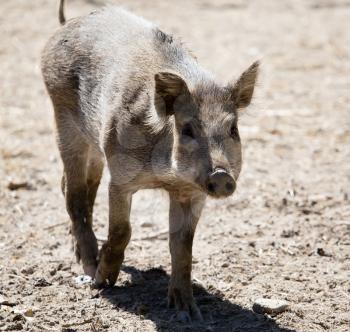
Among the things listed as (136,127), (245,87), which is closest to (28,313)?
(136,127)

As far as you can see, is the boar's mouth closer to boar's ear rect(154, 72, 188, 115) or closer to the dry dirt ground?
boar's ear rect(154, 72, 188, 115)

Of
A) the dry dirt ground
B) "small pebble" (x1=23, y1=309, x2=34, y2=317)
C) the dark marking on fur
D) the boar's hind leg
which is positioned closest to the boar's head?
the dry dirt ground

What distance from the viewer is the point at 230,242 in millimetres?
6242

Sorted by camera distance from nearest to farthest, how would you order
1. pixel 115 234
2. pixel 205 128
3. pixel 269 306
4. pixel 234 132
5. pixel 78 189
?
pixel 205 128 → pixel 234 132 → pixel 269 306 → pixel 115 234 → pixel 78 189

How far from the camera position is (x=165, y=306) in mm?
5211

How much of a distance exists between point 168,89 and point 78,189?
1.48 metres

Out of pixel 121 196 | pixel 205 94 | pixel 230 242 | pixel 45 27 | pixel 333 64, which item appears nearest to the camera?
pixel 205 94

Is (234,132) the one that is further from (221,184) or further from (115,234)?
(115,234)

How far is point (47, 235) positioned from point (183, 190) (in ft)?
5.65

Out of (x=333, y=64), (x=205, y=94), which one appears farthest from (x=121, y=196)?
A: (x=333, y=64)

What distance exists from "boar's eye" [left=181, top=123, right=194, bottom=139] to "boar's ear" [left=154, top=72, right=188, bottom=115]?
0.69 feet

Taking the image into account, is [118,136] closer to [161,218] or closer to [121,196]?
[121,196]

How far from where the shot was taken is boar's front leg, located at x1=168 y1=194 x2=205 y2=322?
202 inches

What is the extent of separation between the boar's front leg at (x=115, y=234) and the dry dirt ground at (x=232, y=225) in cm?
17
